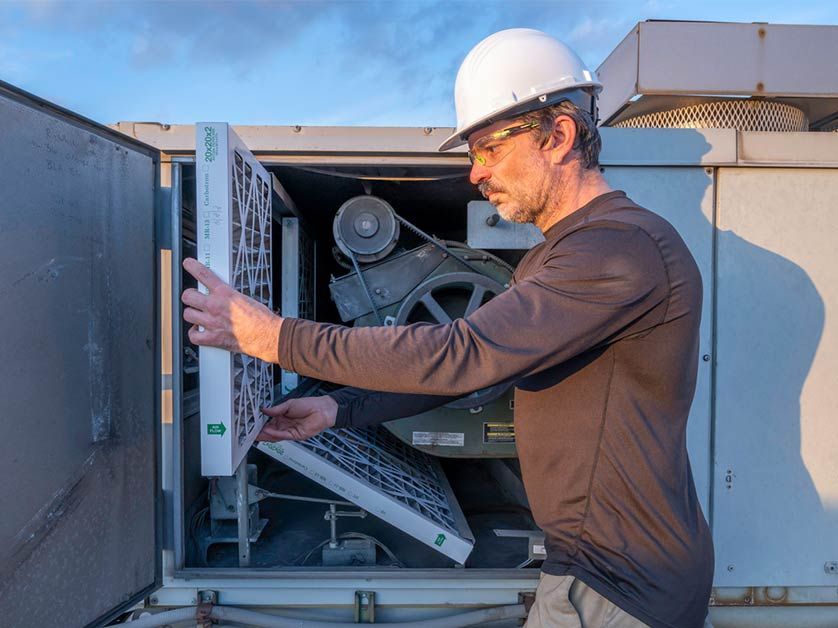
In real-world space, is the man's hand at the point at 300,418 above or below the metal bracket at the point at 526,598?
above

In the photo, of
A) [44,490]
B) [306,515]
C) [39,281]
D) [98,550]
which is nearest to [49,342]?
[39,281]

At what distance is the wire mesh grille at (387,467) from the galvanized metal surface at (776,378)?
969mm

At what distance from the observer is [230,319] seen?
1061mm

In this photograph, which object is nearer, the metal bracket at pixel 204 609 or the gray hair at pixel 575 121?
the gray hair at pixel 575 121

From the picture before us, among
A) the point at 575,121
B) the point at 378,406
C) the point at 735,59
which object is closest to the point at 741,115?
the point at 735,59

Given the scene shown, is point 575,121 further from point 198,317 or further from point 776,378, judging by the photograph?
point 776,378

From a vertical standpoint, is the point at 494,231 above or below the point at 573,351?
above

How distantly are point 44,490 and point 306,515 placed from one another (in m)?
1.32

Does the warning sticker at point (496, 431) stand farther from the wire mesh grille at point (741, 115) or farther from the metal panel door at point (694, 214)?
the wire mesh grille at point (741, 115)

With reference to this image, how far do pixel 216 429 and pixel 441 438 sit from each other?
108 cm

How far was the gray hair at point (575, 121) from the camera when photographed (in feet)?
3.69

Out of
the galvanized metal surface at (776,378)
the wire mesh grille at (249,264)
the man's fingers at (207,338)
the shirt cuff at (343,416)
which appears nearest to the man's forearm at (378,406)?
the shirt cuff at (343,416)

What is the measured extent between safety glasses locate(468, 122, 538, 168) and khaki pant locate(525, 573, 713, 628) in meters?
0.91

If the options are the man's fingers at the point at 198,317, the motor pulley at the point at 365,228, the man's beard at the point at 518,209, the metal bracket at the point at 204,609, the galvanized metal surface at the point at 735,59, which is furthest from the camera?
the motor pulley at the point at 365,228
